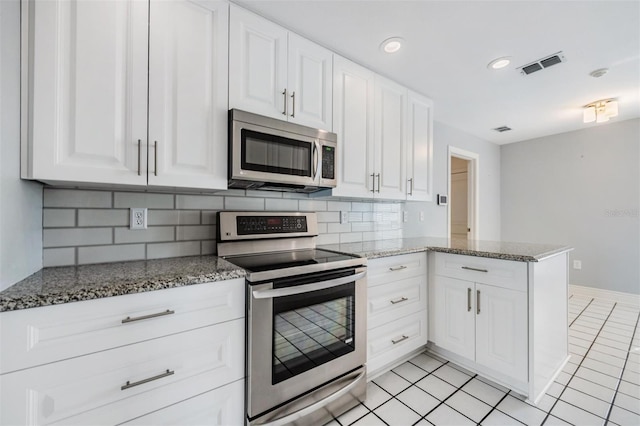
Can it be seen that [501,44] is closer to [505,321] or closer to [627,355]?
[505,321]

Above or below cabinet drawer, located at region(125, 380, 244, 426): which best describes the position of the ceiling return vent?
above

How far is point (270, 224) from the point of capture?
1.89 metres

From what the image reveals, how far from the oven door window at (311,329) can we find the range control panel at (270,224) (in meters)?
0.59

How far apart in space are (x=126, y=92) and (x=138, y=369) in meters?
1.19

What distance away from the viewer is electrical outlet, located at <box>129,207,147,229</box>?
4.94 feet

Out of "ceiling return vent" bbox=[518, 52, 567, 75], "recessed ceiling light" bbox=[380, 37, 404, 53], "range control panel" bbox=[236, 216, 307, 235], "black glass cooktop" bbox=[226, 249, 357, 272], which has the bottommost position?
"black glass cooktop" bbox=[226, 249, 357, 272]

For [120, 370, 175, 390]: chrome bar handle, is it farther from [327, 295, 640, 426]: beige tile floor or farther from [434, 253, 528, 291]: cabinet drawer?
[434, 253, 528, 291]: cabinet drawer

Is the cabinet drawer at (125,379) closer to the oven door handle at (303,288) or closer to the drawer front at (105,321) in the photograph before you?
the drawer front at (105,321)

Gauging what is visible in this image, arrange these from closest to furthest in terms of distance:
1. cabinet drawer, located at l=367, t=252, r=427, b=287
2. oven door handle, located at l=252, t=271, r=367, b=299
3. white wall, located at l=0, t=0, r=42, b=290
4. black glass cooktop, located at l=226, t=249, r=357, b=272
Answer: white wall, located at l=0, t=0, r=42, b=290 → oven door handle, located at l=252, t=271, r=367, b=299 → black glass cooktop, located at l=226, t=249, r=357, b=272 → cabinet drawer, located at l=367, t=252, r=427, b=287

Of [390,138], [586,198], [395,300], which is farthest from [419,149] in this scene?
[586,198]

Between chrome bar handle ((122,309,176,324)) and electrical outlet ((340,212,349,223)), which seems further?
electrical outlet ((340,212,349,223))

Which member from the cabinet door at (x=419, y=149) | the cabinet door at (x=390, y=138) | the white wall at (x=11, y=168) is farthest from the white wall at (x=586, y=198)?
the white wall at (x=11, y=168)

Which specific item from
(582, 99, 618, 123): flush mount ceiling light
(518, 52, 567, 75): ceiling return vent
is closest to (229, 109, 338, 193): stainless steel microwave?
(518, 52, 567, 75): ceiling return vent

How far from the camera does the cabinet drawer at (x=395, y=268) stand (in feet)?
6.15
